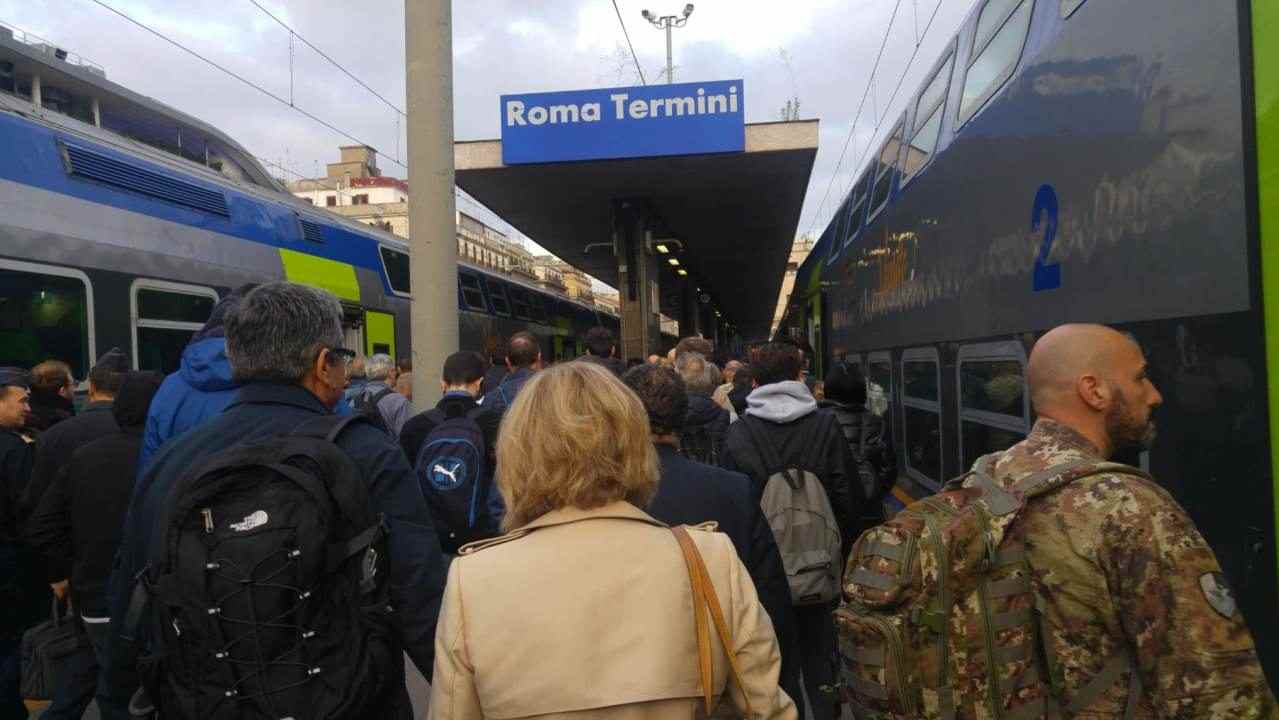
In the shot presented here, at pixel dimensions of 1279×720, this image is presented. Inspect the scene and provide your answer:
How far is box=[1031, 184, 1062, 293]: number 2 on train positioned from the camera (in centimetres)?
339

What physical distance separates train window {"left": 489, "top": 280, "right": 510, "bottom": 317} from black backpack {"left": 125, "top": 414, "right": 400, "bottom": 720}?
13.8 m

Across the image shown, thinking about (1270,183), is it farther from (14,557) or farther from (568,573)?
(14,557)

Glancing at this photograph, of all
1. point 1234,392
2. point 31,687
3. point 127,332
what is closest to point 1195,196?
point 1234,392

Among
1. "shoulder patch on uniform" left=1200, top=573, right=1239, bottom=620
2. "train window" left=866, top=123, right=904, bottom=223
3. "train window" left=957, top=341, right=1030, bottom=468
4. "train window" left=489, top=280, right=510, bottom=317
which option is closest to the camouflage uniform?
"shoulder patch on uniform" left=1200, top=573, right=1239, bottom=620

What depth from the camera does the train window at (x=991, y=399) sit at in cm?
387

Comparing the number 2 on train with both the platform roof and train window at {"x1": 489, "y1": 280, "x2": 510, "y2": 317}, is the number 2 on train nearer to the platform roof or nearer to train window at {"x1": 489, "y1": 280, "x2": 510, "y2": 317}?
the platform roof

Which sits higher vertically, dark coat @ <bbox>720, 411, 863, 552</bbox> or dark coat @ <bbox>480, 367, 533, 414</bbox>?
dark coat @ <bbox>480, 367, 533, 414</bbox>

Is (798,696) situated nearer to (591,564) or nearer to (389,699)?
(389,699)

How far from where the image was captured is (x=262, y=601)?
1.89m

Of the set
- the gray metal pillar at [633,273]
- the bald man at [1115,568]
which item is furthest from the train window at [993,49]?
the gray metal pillar at [633,273]

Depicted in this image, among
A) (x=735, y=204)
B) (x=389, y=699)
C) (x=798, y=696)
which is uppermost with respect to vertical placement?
(x=735, y=204)

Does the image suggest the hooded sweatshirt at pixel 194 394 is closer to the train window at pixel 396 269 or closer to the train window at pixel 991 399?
the train window at pixel 991 399

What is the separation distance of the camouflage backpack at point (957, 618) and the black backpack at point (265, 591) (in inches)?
42.8

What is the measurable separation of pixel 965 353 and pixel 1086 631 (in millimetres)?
3217
